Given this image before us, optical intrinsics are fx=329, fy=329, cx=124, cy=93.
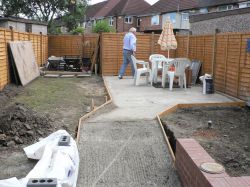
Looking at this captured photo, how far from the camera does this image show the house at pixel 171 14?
35.5m

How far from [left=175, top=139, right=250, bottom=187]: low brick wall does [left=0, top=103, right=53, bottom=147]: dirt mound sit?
2.51 metres

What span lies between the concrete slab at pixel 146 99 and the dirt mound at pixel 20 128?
1025mm

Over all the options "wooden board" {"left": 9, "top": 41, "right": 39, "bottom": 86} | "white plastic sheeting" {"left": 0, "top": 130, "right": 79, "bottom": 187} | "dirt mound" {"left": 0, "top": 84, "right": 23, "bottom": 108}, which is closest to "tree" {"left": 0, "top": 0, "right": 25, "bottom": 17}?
"wooden board" {"left": 9, "top": 41, "right": 39, "bottom": 86}

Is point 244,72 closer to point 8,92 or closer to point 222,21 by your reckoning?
point 8,92

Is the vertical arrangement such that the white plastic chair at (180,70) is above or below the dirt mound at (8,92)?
above

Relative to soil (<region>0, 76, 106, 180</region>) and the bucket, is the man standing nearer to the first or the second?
soil (<region>0, 76, 106, 180</region>)

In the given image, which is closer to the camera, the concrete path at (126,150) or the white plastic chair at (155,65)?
the concrete path at (126,150)

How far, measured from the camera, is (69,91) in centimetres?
1032

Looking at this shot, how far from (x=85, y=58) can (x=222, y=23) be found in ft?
22.2

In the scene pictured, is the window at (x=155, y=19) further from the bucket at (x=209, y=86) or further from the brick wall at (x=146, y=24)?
the bucket at (x=209, y=86)

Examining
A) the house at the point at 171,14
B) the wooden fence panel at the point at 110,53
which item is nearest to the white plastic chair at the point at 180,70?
the wooden fence panel at the point at 110,53

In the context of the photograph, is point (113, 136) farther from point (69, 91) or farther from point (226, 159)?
point (69, 91)

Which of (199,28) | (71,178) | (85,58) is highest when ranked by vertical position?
(199,28)

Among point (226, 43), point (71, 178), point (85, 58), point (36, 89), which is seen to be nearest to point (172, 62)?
point (226, 43)
